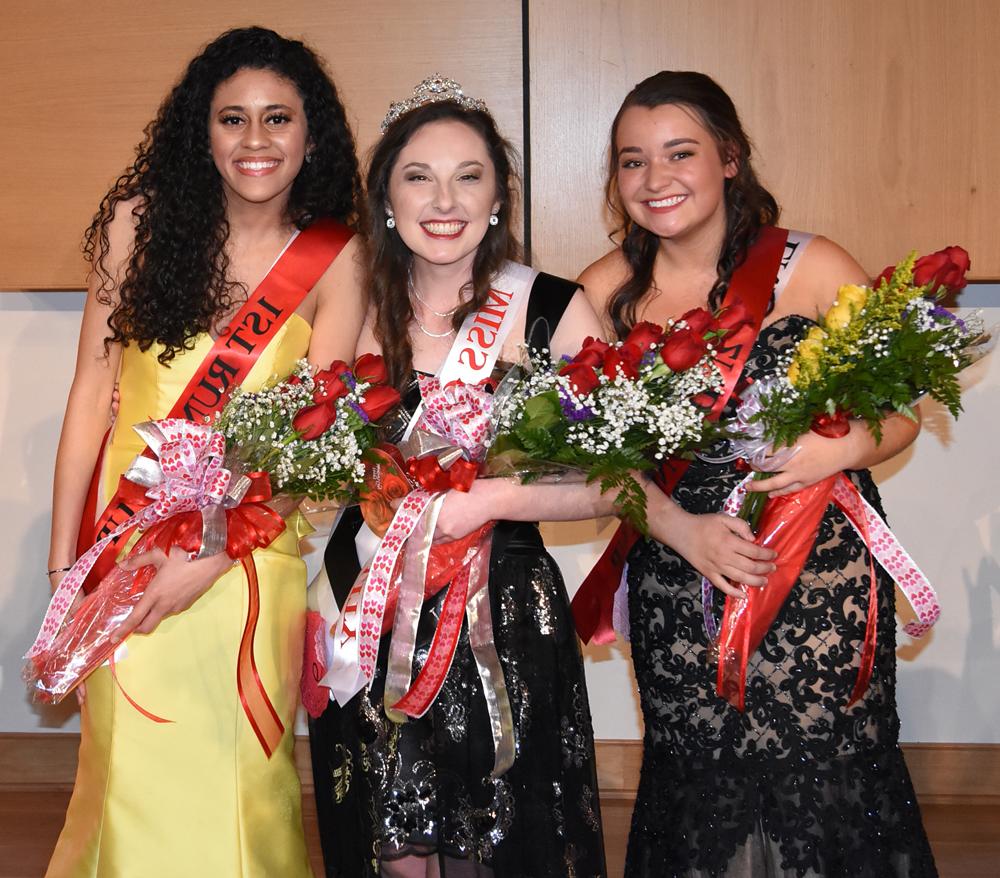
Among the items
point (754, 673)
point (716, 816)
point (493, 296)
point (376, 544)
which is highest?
point (493, 296)

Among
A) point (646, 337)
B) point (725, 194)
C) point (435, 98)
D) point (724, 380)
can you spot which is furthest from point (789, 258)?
point (435, 98)

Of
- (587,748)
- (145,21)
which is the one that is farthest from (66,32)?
(587,748)

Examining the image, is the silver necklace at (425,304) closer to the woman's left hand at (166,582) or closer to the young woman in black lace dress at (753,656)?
the young woman in black lace dress at (753,656)

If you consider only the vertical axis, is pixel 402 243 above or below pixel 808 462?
above

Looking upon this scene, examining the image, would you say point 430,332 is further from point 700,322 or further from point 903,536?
point 903,536

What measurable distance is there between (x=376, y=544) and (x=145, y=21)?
173 centimetres

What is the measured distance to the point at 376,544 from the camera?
1835 mm

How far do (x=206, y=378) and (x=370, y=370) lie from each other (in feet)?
1.20

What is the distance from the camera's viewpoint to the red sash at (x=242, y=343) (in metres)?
1.93

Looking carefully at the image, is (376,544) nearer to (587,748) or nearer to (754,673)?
(587,748)

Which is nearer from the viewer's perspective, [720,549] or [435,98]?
[720,549]

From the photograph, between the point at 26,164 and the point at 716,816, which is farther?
the point at 26,164

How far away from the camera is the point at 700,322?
5.54ft

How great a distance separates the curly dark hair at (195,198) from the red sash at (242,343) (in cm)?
5
